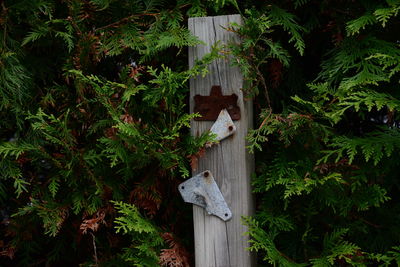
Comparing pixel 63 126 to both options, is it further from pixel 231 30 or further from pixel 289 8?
pixel 289 8

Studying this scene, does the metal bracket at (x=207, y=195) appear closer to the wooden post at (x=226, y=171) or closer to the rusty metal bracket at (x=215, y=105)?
the wooden post at (x=226, y=171)

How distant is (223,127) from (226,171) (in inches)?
9.5

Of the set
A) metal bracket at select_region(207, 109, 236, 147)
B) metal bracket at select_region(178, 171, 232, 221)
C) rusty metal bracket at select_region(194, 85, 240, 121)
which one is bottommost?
metal bracket at select_region(178, 171, 232, 221)

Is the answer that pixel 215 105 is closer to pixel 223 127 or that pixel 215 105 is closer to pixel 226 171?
pixel 223 127

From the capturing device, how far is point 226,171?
8.16 feet

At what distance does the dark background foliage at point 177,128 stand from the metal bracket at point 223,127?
96mm

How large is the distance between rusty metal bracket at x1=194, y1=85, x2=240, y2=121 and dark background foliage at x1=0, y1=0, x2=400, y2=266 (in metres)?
0.09

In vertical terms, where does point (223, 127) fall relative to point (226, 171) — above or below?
above

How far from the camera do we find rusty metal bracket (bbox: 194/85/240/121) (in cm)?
248

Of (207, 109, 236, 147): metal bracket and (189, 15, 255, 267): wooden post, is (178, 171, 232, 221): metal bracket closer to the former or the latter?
(189, 15, 255, 267): wooden post

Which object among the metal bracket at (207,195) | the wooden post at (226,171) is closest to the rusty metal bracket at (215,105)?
the wooden post at (226,171)

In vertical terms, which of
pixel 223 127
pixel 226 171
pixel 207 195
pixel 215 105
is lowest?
pixel 207 195

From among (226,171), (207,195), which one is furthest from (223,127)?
(207,195)

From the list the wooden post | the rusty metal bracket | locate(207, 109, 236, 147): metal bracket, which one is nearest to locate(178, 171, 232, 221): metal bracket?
the wooden post
